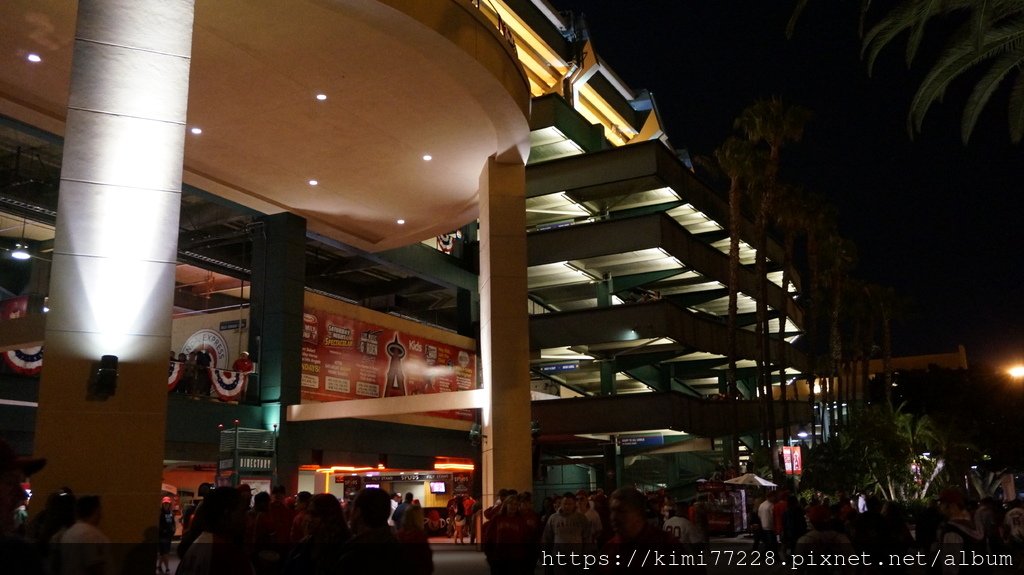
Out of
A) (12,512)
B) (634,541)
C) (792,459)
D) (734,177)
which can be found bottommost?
(634,541)

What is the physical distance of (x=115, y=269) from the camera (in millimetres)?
11312

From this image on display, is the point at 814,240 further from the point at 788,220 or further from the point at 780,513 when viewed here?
the point at 780,513

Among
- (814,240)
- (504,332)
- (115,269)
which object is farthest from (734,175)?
(115,269)

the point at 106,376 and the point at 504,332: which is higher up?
the point at 504,332

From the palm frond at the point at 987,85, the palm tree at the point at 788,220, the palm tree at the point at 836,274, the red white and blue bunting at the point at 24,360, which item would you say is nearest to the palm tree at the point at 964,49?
the palm frond at the point at 987,85

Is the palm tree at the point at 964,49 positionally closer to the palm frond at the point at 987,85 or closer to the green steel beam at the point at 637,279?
the palm frond at the point at 987,85

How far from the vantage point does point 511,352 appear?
21359 millimetres

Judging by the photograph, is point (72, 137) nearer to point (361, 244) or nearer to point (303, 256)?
point (303, 256)

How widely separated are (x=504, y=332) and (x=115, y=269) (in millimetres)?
11180

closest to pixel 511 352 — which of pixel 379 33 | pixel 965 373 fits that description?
pixel 379 33

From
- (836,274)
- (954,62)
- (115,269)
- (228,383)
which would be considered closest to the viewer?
(115,269)

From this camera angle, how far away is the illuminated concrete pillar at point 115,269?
35.9 ft

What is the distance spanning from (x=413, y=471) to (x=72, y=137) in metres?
24.8

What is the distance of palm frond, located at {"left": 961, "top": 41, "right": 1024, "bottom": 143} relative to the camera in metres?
13.6
